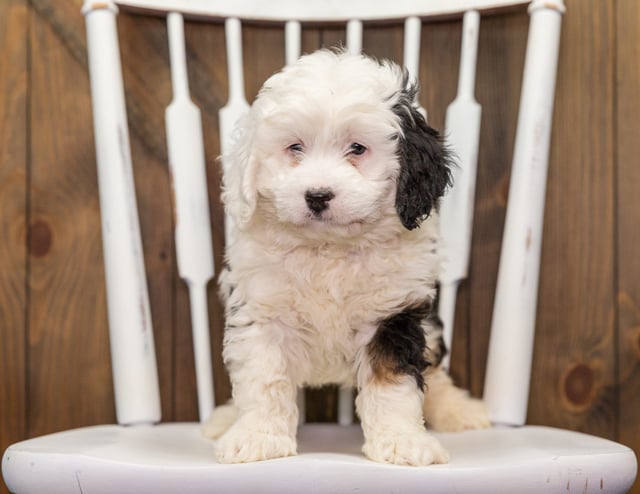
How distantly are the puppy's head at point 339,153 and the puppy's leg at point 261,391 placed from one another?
19 centimetres

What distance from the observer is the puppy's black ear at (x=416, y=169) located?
3.76 feet

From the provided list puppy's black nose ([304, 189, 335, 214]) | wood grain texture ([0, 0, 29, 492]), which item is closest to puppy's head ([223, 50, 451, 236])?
puppy's black nose ([304, 189, 335, 214])

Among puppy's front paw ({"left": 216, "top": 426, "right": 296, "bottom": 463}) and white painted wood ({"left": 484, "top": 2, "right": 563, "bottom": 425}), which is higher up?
white painted wood ({"left": 484, "top": 2, "right": 563, "bottom": 425})

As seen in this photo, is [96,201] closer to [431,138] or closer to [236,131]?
[236,131]

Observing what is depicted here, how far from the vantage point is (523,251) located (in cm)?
Result: 142

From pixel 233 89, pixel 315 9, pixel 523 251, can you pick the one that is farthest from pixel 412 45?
pixel 523 251

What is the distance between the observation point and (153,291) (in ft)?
5.53

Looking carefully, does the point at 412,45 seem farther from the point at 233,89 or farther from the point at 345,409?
the point at 345,409

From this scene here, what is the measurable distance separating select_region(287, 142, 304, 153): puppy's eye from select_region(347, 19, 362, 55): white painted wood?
454 mm

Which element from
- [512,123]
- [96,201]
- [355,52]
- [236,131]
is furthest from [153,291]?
[512,123]

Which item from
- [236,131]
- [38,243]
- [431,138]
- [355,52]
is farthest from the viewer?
[38,243]

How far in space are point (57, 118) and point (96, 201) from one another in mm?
211

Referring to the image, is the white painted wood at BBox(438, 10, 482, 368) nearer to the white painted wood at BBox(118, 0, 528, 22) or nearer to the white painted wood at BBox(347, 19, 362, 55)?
the white painted wood at BBox(118, 0, 528, 22)

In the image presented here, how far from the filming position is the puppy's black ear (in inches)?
45.1
